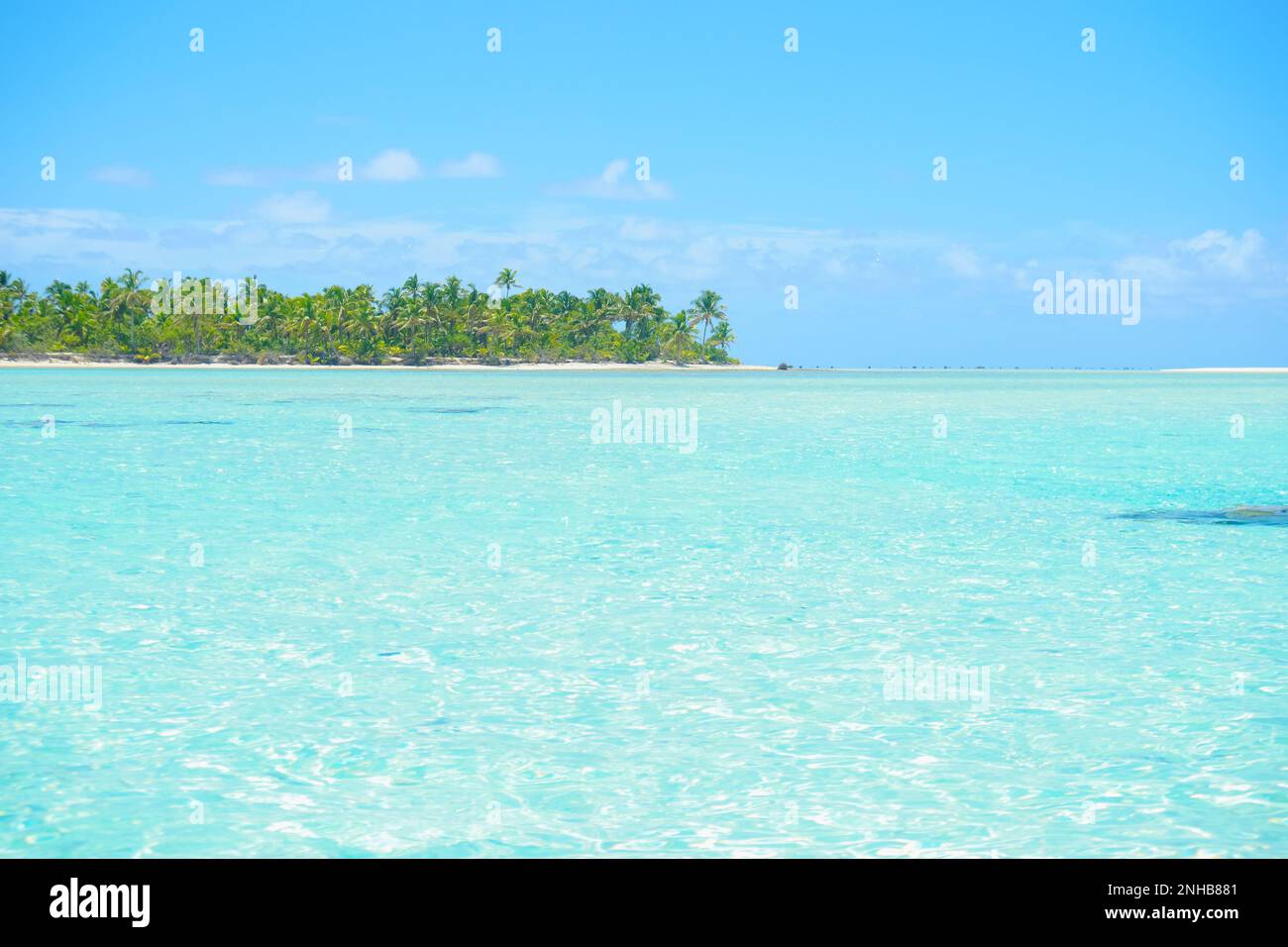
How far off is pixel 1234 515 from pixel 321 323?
13215 cm

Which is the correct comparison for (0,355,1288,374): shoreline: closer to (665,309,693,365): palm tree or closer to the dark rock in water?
(665,309,693,365): palm tree

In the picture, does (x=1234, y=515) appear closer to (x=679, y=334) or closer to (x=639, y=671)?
(x=639, y=671)

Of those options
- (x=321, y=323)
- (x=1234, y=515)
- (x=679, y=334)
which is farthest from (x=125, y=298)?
(x=1234, y=515)

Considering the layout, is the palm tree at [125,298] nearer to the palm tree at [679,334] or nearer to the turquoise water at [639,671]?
the palm tree at [679,334]

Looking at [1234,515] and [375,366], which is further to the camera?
[375,366]

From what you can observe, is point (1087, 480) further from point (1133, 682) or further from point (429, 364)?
point (429, 364)

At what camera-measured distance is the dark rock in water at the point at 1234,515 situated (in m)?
17.0

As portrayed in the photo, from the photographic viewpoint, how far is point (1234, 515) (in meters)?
17.7

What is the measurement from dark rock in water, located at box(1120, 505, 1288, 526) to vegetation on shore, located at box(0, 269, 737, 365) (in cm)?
12972

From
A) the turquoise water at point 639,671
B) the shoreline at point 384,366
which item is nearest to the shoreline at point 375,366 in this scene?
the shoreline at point 384,366

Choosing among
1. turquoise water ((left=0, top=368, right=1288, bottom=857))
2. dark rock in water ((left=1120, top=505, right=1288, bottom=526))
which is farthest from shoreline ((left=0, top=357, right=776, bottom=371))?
dark rock in water ((left=1120, top=505, right=1288, bottom=526))
